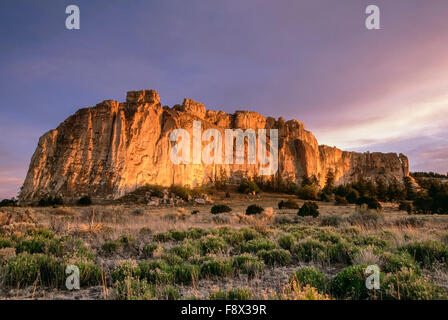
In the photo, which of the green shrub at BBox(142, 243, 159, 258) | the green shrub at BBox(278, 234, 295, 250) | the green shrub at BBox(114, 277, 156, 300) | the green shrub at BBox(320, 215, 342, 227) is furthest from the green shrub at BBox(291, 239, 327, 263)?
the green shrub at BBox(320, 215, 342, 227)

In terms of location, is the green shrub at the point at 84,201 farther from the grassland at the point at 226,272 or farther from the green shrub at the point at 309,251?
the green shrub at the point at 309,251

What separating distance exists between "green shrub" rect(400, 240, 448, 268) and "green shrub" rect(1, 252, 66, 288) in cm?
795

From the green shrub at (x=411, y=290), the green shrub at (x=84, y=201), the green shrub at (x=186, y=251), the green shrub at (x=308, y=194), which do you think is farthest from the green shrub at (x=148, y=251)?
the green shrub at (x=308, y=194)

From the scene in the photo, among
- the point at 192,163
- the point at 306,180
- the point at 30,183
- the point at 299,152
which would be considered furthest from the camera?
the point at 299,152

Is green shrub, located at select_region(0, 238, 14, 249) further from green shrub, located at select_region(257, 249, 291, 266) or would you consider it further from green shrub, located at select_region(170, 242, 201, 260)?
green shrub, located at select_region(257, 249, 291, 266)

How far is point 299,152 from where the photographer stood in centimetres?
8719

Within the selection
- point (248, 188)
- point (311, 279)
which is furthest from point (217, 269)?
point (248, 188)

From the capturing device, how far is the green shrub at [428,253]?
589 centimetres

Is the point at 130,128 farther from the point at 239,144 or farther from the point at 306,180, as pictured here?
the point at 306,180

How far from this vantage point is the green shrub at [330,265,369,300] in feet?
13.0

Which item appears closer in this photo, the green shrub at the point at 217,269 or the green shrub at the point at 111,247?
the green shrub at the point at 217,269

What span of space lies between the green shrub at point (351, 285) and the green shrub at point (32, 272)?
5013mm
